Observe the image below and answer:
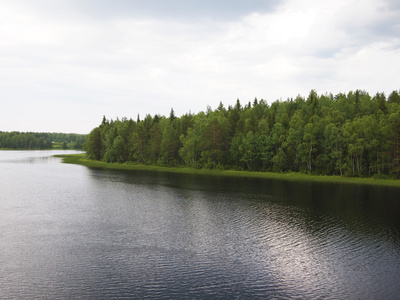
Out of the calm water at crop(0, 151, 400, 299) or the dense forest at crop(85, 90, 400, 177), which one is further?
the dense forest at crop(85, 90, 400, 177)

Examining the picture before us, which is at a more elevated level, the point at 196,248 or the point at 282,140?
the point at 282,140

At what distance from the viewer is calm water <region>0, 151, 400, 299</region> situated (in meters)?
24.0

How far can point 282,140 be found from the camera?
117 metres

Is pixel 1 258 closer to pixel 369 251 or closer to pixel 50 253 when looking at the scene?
pixel 50 253

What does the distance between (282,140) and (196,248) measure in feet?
301

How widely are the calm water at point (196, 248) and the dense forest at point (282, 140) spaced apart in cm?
4470

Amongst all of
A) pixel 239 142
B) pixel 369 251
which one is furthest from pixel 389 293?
pixel 239 142

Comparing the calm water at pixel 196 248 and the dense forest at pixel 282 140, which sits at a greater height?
the dense forest at pixel 282 140

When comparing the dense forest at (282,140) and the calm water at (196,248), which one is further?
the dense forest at (282,140)

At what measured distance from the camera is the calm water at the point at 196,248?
2405cm

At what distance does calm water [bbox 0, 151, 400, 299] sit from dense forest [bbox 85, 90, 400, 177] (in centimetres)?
4470

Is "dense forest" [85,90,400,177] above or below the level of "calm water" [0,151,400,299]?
above

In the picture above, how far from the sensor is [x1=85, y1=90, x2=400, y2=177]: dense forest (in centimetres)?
9881

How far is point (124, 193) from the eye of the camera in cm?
6744
